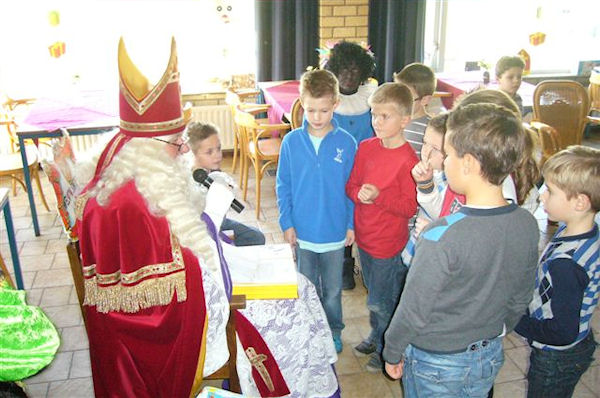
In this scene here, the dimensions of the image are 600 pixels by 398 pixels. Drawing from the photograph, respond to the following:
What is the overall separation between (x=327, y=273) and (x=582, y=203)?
114 centimetres

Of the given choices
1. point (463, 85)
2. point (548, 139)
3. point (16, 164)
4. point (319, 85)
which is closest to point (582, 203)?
point (319, 85)

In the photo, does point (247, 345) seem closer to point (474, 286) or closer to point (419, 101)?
point (474, 286)

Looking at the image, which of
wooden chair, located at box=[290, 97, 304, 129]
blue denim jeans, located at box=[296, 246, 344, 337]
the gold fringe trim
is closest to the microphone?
the gold fringe trim

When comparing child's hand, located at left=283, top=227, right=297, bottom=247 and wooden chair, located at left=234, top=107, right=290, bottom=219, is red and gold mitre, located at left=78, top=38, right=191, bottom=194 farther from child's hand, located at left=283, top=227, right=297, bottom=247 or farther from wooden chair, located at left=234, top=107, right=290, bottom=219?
wooden chair, located at left=234, top=107, right=290, bottom=219

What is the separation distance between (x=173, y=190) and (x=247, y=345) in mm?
589

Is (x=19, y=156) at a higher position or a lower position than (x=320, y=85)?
lower

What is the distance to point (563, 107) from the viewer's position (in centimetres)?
413

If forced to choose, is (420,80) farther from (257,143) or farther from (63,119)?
(63,119)

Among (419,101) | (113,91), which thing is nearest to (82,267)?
(419,101)

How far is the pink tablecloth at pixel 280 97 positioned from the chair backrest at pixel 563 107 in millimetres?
1850

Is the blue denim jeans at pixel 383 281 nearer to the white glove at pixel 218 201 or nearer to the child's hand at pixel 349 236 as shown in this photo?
the child's hand at pixel 349 236

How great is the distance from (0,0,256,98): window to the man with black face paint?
2.33m

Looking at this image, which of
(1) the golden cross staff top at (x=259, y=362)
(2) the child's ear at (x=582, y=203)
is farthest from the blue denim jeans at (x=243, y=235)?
(2) the child's ear at (x=582, y=203)

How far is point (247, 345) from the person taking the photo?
1.89 m
